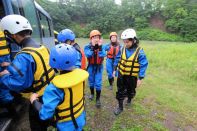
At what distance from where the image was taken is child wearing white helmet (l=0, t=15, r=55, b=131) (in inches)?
103

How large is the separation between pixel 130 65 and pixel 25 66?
2.65 meters

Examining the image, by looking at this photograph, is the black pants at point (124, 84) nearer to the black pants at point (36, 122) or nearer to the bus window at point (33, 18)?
the bus window at point (33, 18)

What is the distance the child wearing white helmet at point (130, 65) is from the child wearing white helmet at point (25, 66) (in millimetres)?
2250

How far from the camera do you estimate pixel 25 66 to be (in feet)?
8.55

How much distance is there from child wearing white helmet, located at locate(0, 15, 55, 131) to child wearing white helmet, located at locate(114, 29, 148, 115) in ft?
7.38

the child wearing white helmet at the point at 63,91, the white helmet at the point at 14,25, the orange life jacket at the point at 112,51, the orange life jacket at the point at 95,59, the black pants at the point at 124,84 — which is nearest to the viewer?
the child wearing white helmet at the point at 63,91

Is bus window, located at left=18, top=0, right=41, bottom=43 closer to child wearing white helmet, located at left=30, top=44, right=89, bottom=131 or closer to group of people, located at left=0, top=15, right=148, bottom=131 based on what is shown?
group of people, located at left=0, top=15, right=148, bottom=131

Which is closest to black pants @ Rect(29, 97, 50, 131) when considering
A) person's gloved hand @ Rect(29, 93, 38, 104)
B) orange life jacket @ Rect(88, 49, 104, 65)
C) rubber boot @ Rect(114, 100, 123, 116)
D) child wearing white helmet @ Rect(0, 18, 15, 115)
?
person's gloved hand @ Rect(29, 93, 38, 104)

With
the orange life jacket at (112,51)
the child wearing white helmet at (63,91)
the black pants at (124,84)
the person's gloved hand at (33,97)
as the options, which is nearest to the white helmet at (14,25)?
the child wearing white helmet at (63,91)

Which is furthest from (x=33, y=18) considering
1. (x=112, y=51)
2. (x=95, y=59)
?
(x=112, y=51)

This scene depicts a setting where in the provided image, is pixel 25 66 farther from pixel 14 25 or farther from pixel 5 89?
pixel 5 89

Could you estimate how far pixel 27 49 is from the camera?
268cm

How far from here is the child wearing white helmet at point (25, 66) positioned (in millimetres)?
2619

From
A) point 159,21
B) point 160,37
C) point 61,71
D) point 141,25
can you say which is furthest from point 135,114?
point 159,21
